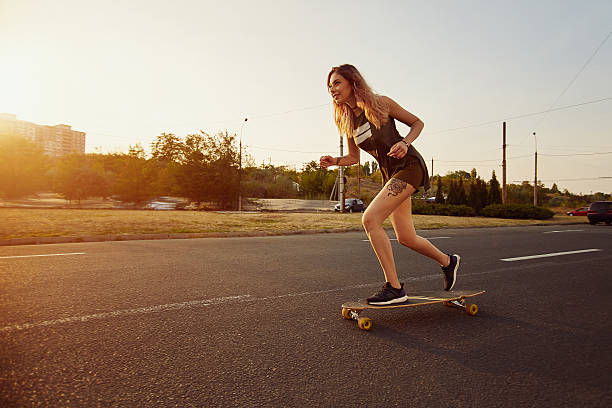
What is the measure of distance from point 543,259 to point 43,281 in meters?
7.59

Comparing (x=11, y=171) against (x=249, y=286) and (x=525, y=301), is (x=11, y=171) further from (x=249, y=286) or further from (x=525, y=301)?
(x=525, y=301)

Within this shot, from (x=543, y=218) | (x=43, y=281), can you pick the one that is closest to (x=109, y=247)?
(x=43, y=281)

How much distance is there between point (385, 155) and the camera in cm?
347

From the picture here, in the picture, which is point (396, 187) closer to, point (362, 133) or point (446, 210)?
point (362, 133)

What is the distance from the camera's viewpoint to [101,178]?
2889 cm

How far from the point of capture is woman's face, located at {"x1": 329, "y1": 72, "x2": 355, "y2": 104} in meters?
3.33

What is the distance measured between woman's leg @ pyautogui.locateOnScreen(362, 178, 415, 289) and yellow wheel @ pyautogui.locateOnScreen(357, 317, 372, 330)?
0.46m

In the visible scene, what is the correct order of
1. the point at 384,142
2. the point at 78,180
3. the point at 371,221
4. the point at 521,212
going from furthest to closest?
the point at 521,212 → the point at 78,180 → the point at 384,142 → the point at 371,221

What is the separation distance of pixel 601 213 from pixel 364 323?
2718 centimetres

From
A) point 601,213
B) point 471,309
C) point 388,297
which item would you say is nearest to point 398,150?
point 388,297

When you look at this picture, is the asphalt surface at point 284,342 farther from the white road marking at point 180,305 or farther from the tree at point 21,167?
the tree at point 21,167

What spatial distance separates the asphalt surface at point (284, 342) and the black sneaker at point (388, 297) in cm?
18

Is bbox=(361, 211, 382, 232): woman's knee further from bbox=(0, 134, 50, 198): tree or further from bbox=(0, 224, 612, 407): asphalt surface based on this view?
bbox=(0, 134, 50, 198): tree

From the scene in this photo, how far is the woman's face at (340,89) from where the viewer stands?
10.9ft
